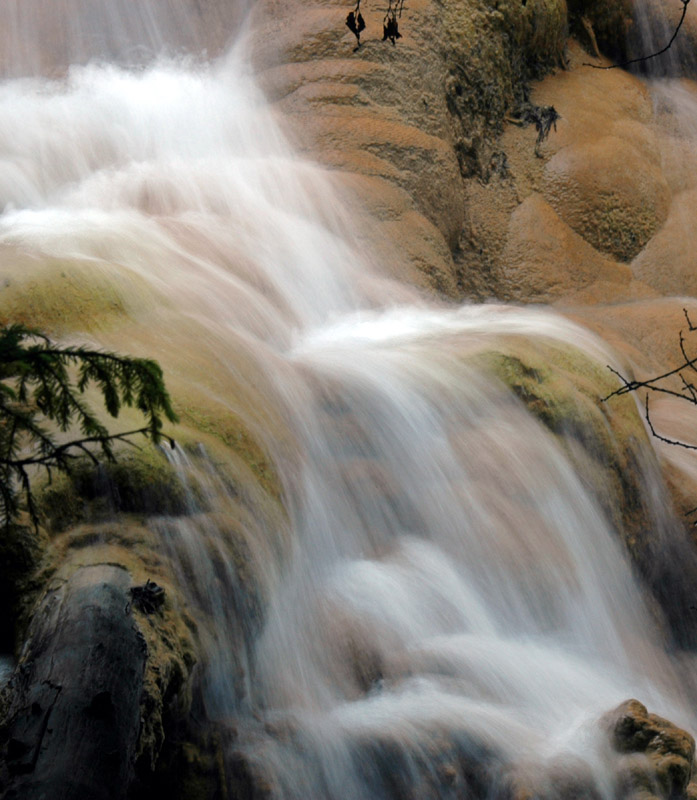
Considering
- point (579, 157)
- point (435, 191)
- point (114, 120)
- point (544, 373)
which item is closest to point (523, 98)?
point (579, 157)

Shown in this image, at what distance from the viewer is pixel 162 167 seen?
799 centimetres

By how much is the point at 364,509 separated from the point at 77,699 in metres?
2.58

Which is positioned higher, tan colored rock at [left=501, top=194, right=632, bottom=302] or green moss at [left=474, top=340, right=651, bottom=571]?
tan colored rock at [left=501, top=194, right=632, bottom=302]

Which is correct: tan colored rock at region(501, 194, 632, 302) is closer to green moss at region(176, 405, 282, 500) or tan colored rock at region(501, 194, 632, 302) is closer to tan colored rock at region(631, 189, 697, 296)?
tan colored rock at region(631, 189, 697, 296)

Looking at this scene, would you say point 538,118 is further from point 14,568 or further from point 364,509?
point 14,568

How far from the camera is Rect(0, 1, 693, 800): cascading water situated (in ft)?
11.7

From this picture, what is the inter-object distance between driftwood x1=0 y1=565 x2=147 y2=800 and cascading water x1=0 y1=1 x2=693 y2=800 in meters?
0.62

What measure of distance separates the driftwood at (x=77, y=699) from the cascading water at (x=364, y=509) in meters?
0.62

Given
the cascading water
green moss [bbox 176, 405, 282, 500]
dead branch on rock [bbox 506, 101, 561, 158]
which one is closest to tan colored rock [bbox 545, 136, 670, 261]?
dead branch on rock [bbox 506, 101, 561, 158]

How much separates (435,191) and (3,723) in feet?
24.6

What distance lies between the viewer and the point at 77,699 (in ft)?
7.97

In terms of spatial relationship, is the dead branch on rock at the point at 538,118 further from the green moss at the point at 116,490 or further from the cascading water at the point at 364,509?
the green moss at the point at 116,490

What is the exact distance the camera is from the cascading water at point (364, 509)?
356 cm

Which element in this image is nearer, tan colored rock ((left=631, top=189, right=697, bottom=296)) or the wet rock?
the wet rock
